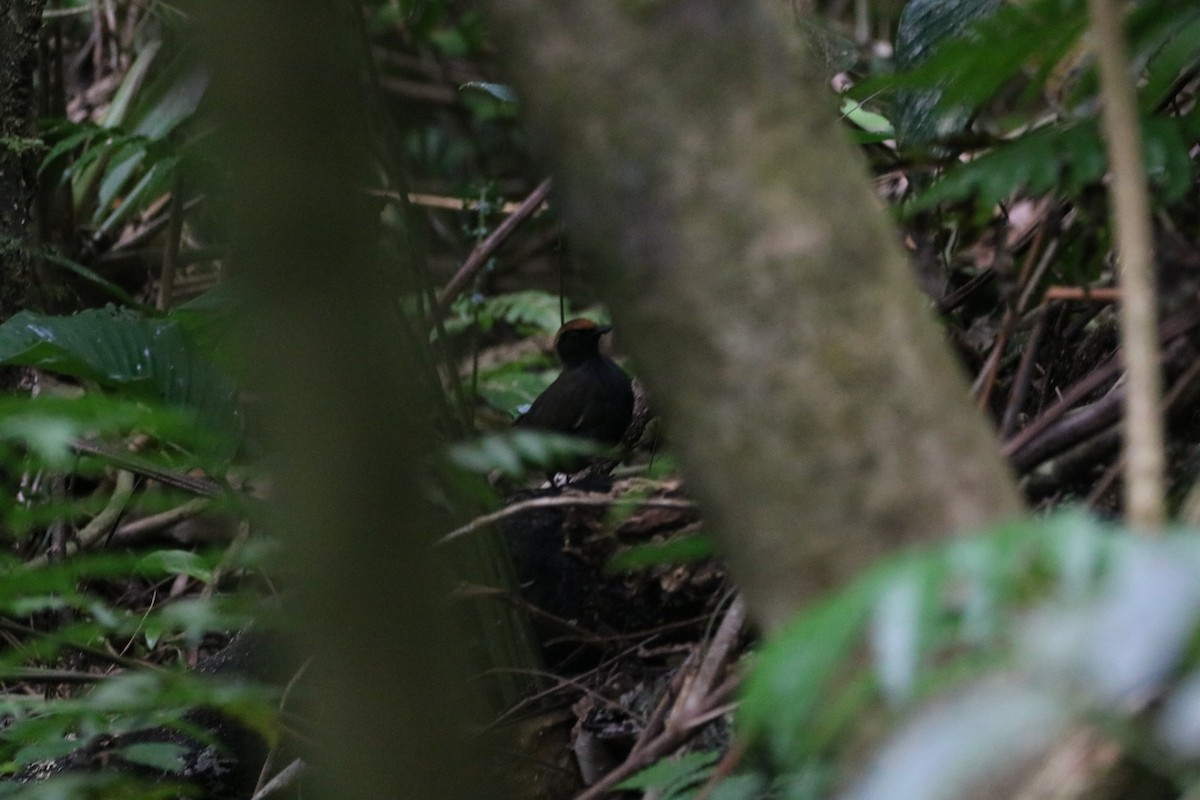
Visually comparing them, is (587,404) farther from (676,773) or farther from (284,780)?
(676,773)

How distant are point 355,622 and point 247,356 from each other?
0.24 m

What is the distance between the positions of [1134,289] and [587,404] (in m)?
3.34

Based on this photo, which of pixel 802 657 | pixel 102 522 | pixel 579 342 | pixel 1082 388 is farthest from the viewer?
pixel 579 342

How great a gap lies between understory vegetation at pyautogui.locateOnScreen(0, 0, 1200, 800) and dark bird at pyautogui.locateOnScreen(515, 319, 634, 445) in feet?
0.69

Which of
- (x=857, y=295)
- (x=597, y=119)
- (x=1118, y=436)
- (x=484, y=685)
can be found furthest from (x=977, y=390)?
(x=484, y=685)

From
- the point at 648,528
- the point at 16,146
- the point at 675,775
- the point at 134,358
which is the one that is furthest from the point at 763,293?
the point at 16,146

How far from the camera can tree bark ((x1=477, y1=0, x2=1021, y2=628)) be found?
1.06 metres

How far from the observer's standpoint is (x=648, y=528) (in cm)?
288

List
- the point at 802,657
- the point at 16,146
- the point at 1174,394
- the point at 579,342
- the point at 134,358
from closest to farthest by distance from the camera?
the point at 802,657
the point at 1174,394
the point at 134,358
the point at 16,146
the point at 579,342

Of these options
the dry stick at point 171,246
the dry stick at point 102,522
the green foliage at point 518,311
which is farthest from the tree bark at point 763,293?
the green foliage at point 518,311

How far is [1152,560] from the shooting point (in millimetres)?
778

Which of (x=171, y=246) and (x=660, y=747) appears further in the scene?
(x=171, y=246)

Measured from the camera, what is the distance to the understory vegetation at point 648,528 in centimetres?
84

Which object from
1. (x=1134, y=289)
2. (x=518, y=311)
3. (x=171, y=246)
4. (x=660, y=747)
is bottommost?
(x=518, y=311)
